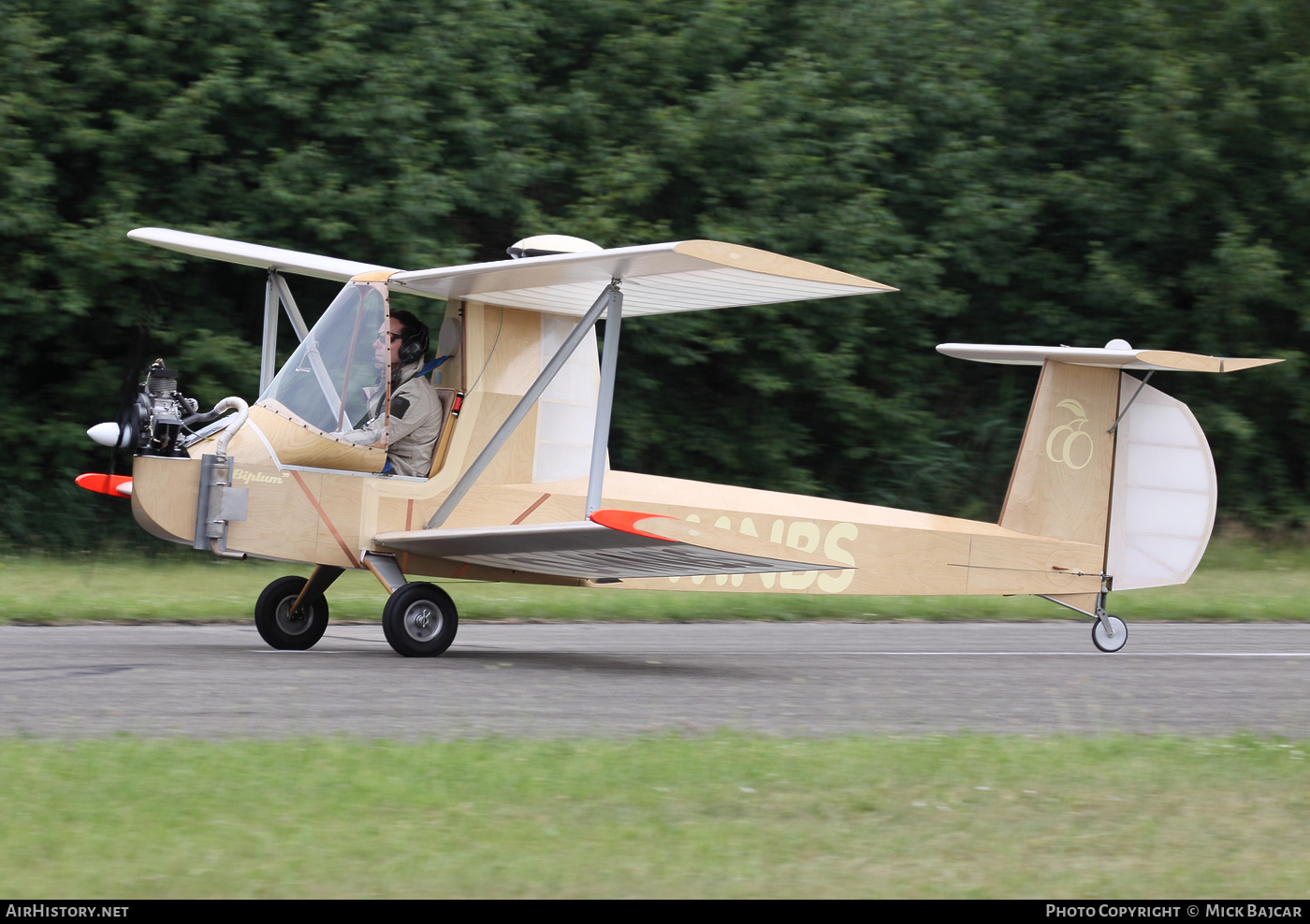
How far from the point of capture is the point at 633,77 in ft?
69.8

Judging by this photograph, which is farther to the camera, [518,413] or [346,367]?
[518,413]

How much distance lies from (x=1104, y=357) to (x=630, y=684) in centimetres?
517

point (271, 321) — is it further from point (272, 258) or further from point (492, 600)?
point (492, 600)

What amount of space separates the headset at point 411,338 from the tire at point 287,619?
1891mm

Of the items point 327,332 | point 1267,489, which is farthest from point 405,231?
point 1267,489

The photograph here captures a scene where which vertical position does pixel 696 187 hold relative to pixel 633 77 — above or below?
below

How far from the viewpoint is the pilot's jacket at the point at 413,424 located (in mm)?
9938

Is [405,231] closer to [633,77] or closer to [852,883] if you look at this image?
[633,77]

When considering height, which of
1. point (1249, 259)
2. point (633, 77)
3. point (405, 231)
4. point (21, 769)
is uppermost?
point (633, 77)

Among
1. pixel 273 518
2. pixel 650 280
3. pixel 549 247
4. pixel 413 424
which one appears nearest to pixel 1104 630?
pixel 650 280

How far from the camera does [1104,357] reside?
36.8 feet

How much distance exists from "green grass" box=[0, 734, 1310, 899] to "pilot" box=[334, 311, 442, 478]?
407cm

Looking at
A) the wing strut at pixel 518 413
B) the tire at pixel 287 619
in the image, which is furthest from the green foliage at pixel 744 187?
the wing strut at pixel 518 413
